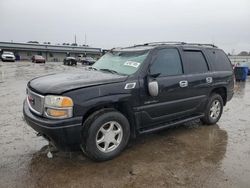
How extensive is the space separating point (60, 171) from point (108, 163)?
0.73 meters

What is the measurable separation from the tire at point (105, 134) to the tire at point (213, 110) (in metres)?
2.50

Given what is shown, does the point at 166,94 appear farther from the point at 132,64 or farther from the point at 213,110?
the point at 213,110

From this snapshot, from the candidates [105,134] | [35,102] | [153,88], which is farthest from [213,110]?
[35,102]

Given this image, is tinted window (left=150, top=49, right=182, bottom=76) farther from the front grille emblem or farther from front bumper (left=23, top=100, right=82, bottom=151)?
the front grille emblem

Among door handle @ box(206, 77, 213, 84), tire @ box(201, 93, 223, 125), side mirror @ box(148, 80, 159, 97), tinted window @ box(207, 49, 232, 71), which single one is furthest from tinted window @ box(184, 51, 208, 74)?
side mirror @ box(148, 80, 159, 97)

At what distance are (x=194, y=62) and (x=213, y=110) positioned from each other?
1.38m

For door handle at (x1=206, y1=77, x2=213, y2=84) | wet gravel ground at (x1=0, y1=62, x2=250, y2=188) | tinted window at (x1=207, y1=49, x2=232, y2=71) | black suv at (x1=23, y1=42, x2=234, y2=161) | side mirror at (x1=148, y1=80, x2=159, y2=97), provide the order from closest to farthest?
wet gravel ground at (x1=0, y1=62, x2=250, y2=188) < black suv at (x1=23, y1=42, x2=234, y2=161) < side mirror at (x1=148, y1=80, x2=159, y2=97) < door handle at (x1=206, y1=77, x2=213, y2=84) < tinted window at (x1=207, y1=49, x2=232, y2=71)

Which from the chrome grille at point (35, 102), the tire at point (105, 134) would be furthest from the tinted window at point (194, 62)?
the chrome grille at point (35, 102)

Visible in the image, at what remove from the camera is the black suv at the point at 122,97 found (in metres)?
3.51

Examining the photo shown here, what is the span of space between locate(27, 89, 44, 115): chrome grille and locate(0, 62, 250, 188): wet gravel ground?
817 millimetres

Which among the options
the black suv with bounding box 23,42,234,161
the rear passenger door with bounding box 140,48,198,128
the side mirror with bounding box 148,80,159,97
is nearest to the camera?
the black suv with bounding box 23,42,234,161

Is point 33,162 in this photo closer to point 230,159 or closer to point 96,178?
point 96,178

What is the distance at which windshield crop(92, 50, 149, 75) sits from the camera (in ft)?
14.5

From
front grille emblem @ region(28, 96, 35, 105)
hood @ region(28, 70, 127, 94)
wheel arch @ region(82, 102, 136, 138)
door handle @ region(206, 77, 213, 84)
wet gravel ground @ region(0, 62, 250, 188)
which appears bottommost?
wet gravel ground @ region(0, 62, 250, 188)
